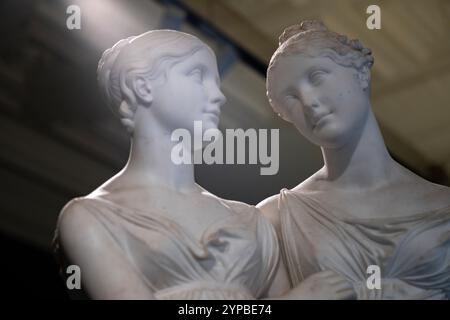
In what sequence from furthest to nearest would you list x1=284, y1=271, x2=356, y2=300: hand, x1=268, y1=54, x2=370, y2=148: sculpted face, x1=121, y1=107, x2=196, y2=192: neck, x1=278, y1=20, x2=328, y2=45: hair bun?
x1=278, y1=20, x2=328, y2=45: hair bun < x1=268, y1=54, x2=370, y2=148: sculpted face < x1=121, y1=107, x2=196, y2=192: neck < x1=284, y1=271, x2=356, y2=300: hand

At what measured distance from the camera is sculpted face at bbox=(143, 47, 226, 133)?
2848 millimetres

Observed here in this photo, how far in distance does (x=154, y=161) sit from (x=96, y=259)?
45 centimetres

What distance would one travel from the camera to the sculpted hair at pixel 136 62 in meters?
2.86

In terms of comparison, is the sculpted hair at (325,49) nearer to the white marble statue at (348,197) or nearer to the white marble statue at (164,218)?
the white marble statue at (348,197)

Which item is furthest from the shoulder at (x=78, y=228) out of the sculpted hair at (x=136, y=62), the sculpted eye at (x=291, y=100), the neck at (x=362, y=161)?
the neck at (x=362, y=161)

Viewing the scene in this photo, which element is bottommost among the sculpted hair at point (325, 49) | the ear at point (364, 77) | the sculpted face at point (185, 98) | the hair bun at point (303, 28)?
the sculpted face at point (185, 98)

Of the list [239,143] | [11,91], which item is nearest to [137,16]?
[11,91]

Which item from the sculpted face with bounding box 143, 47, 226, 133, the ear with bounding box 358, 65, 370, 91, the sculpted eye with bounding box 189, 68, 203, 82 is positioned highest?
the ear with bounding box 358, 65, 370, 91

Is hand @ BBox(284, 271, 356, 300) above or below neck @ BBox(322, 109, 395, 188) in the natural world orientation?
below

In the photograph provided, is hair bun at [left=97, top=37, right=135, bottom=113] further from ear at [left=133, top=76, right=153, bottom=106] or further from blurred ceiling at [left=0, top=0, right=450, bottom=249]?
blurred ceiling at [left=0, top=0, right=450, bottom=249]

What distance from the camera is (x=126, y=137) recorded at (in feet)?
19.2

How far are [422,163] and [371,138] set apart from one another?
11.4ft

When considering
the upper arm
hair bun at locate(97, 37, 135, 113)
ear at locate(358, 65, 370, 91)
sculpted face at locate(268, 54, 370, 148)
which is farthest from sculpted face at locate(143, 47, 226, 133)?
ear at locate(358, 65, 370, 91)

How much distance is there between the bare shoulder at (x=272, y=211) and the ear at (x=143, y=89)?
1.98ft
